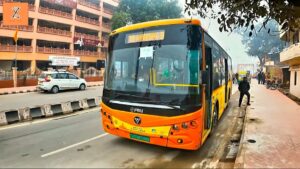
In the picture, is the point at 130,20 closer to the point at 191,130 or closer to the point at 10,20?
the point at 10,20

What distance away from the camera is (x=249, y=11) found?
6137 mm

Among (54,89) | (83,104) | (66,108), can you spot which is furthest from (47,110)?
(54,89)

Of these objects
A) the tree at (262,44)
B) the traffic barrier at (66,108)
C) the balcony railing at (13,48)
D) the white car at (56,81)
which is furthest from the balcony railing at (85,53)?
the tree at (262,44)

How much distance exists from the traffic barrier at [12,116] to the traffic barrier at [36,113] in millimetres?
578

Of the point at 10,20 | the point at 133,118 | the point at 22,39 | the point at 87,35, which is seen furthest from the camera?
the point at 87,35

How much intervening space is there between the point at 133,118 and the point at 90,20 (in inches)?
1729

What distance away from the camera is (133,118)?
6.40 metres

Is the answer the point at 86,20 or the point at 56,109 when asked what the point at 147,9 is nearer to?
the point at 86,20

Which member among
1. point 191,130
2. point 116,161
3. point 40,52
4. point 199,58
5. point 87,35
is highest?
point 87,35

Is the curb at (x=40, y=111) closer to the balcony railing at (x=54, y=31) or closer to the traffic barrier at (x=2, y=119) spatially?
the traffic barrier at (x=2, y=119)

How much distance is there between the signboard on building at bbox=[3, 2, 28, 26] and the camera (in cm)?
2112

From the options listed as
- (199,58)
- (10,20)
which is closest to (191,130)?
(199,58)

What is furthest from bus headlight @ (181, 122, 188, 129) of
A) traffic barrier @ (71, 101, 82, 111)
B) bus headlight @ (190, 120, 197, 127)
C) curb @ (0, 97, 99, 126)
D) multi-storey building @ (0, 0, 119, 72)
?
multi-storey building @ (0, 0, 119, 72)

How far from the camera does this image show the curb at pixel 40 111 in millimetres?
10164
